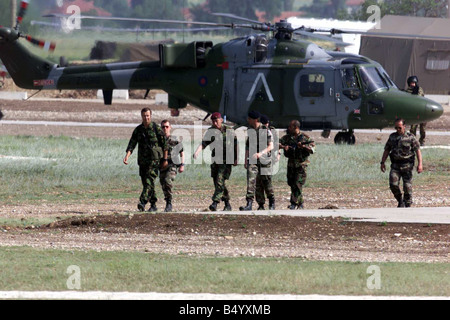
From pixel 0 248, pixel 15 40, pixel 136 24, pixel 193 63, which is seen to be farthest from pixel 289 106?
pixel 136 24

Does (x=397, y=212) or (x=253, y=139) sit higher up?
(x=253, y=139)

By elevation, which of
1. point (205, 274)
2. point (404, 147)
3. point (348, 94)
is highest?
A: point (348, 94)

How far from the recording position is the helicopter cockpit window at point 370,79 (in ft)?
79.6

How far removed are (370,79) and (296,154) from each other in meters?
8.87

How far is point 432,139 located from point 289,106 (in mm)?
7586

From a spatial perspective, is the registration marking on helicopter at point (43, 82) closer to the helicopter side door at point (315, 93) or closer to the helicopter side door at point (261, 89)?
the helicopter side door at point (261, 89)

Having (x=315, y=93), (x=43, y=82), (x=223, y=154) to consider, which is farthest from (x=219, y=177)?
(x=43, y=82)

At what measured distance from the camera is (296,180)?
16.2 meters

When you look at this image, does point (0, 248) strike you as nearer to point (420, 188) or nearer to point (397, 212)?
point (397, 212)

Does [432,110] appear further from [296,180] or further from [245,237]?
[245,237]

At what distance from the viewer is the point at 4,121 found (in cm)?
3550

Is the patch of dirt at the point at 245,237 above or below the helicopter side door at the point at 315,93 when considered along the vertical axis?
below

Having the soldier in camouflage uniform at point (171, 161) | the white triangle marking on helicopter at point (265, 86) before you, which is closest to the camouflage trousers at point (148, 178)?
the soldier in camouflage uniform at point (171, 161)
